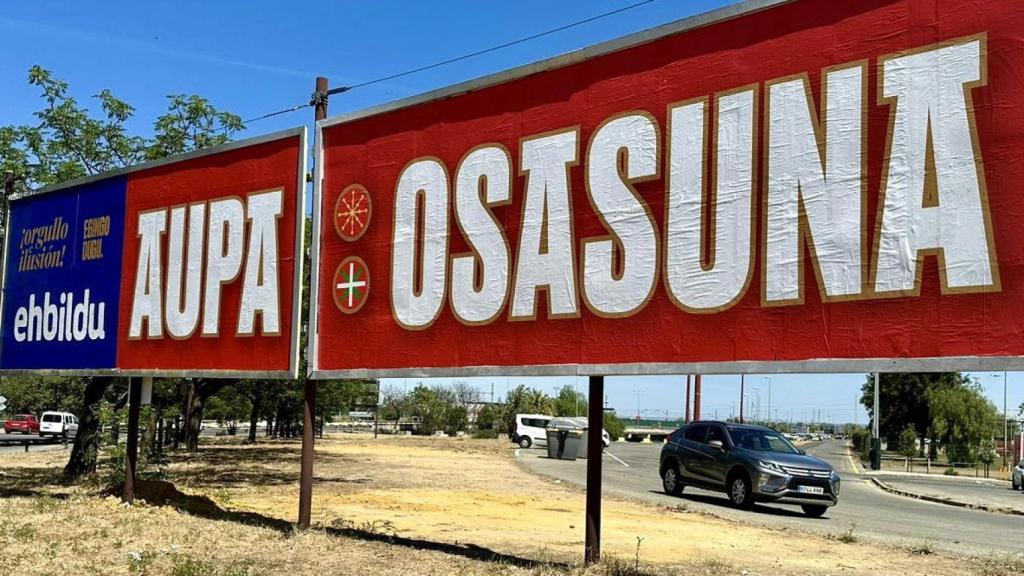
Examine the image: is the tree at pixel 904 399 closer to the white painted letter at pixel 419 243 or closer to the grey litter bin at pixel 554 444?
the grey litter bin at pixel 554 444

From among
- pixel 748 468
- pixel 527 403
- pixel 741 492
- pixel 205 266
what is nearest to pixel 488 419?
pixel 527 403

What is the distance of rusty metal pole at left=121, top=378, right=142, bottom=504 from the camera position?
46.0 feet

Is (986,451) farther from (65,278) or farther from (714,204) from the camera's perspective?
(714,204)

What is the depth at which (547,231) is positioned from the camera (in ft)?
30.1

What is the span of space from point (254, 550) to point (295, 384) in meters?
37.8

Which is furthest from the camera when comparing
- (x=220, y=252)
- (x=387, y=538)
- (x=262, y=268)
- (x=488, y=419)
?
(x=488, y=419)

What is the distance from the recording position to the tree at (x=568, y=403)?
90312mm

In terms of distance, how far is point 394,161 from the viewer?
10.9m

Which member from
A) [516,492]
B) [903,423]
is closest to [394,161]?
[516,492]

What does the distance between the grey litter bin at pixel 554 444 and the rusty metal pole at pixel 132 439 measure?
26625 mm

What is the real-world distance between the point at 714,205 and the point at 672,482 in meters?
14.5

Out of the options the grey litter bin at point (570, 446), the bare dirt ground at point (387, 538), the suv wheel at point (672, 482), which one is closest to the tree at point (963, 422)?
the grey litter bin at point (570, 446)

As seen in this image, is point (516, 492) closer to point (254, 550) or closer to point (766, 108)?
point (254, 550)

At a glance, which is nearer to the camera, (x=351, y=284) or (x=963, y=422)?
(x=351, y=284)
